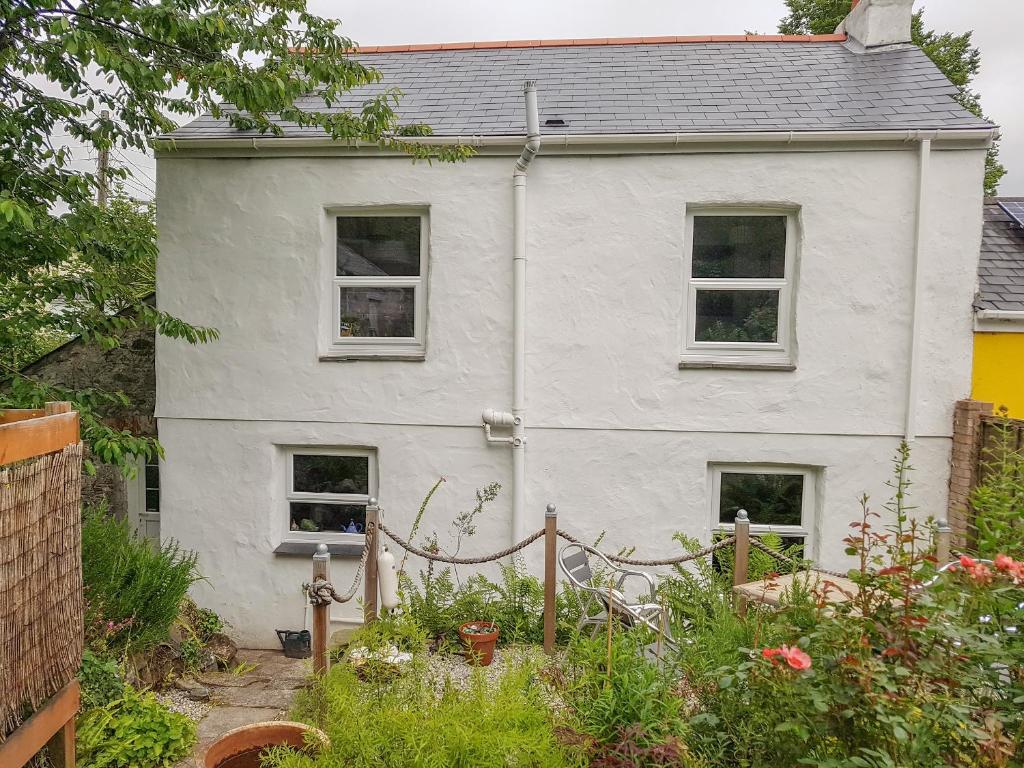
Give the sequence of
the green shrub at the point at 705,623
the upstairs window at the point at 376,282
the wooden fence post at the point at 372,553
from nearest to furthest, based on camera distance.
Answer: the green shrub at the point at 705,623 < the wooden fence post at the point at 372,553 < the upstairs window at the point at 376,282

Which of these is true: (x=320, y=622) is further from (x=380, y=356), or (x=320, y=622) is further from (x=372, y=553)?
(x=380, y=356)

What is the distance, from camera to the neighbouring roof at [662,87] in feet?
20.0

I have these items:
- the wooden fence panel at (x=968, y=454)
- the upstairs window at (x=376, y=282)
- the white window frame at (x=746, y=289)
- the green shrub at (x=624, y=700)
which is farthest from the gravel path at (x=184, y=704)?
the wooden fence panel at (x=968, y=454)

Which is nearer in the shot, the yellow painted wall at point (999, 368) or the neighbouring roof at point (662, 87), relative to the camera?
the yellow painted wall at point (999, 368)

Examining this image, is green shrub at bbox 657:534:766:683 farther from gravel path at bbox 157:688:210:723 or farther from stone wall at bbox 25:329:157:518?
stone wall at bbox 25:329:157:518

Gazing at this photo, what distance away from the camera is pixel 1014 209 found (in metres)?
7.02

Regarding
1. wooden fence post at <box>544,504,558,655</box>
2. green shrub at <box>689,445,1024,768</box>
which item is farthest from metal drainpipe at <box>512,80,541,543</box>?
green shrub at <box>689,445,1024,768</box>

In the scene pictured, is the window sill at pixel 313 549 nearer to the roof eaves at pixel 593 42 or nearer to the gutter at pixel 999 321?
the gutter at pixel 999 321

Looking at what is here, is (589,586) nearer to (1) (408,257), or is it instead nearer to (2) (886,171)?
(1) (408,257)

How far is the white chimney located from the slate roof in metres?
2.48

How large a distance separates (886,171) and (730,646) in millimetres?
4952

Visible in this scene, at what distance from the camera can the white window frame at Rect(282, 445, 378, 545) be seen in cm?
651

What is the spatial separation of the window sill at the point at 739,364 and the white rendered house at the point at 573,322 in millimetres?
31

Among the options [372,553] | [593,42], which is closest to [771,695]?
[372,553]
